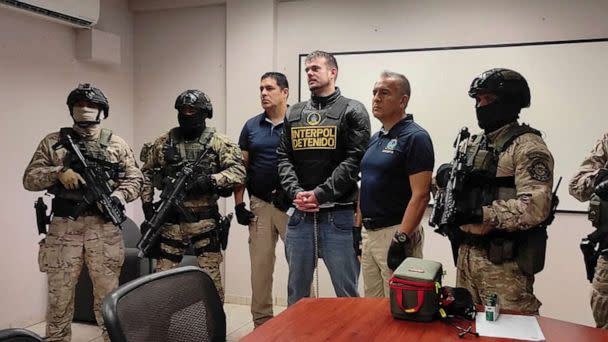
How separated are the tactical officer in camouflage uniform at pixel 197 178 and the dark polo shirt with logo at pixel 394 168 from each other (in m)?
0.94

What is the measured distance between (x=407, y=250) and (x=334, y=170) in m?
0.63

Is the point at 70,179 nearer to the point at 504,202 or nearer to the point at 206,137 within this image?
the point at 206,137

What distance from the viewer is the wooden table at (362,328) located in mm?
1627

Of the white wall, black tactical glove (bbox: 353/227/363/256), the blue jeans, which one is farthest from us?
the white wall

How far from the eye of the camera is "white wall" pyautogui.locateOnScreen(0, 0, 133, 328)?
163 inches

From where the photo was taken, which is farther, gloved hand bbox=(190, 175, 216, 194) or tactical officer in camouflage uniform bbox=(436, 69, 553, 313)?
gloved hand bbox=(190, 175, 216, 194)

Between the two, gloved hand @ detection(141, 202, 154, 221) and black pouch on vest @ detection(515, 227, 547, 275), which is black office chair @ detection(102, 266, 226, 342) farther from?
gloved hand @ detection(141, 202, 154, 221)

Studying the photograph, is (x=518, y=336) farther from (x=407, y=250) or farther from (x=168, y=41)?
(x=168, y=41)

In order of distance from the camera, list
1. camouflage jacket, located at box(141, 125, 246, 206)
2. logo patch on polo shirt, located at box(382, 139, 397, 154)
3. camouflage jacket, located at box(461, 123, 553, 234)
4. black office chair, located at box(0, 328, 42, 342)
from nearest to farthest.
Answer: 1. black office chair, located at box(0, 328, 42, 342)
2. camouflage jacket, located at box(461, 123, 553, 234)
3. logo patch on polo shirt, located at box(382, 139, 397, 154)
4. camouflage jacket, located at box(141, 125, 246, 206)

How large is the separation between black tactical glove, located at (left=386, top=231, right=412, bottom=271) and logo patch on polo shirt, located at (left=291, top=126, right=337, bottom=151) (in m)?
0.69

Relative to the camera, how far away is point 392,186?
2.90m

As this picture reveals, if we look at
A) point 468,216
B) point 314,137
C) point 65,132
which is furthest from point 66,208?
point 468,216

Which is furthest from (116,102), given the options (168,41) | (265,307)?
(265,307)

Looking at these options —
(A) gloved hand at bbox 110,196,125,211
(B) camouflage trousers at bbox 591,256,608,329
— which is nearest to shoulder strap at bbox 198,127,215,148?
(A) gloved hand at bbox 110,196,125,211
